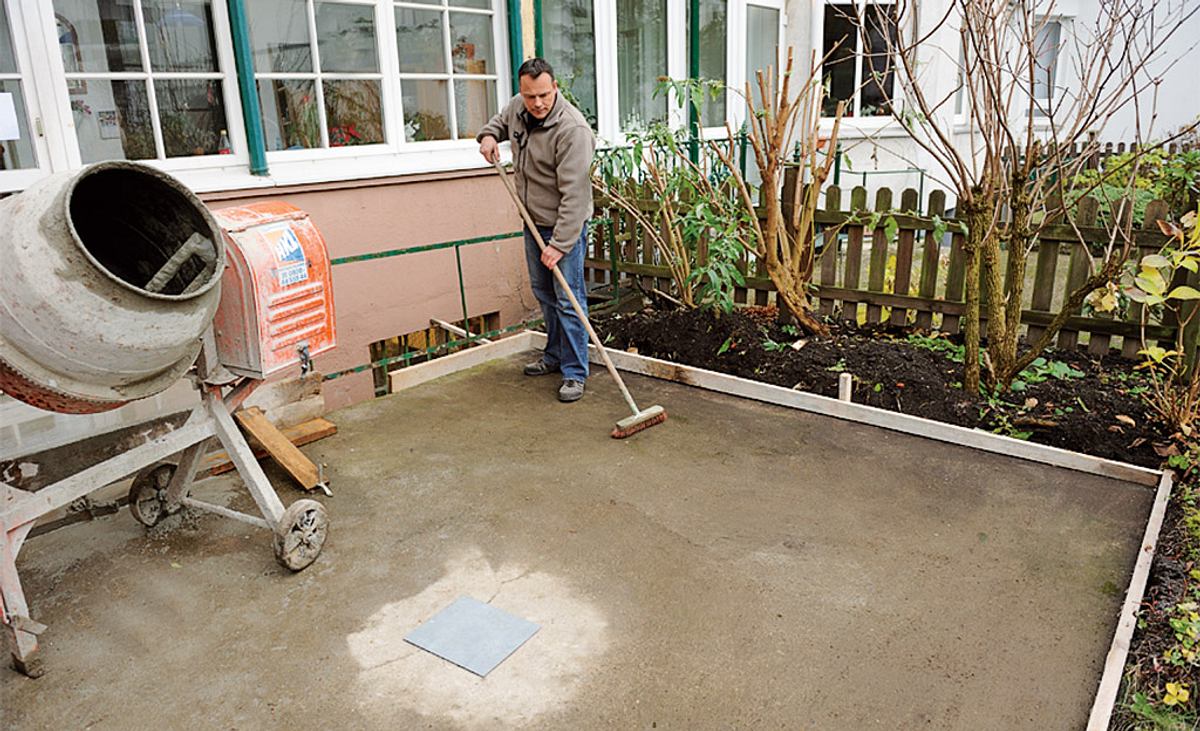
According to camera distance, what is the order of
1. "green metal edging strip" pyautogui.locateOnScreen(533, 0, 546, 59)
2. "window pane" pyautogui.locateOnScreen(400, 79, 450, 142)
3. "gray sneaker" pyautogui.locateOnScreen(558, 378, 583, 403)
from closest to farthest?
1. "gray sneaker" pyautogui.locateOnScreen(558, 378, 583, 403)
2. "window pane" pyautogui.locateOnScreen(400, 79, 450, 142)
3. "green metal edging strip" pyautogui.locateOnScreen(533, 0, 546, 59)

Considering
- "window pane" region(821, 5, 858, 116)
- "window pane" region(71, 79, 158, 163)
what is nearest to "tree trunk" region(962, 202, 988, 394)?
"window pane" region(71, 79, 158, 163)

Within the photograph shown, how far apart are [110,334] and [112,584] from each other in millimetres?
1235

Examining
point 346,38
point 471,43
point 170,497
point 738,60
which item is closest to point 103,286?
point 170,497

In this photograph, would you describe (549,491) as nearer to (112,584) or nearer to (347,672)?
(347,672)

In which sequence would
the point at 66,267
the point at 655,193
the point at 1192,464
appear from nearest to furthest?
the point at 66,267 → the point at 1192,464 → the point at 655,193

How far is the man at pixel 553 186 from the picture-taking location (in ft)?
15.6

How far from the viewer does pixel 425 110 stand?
6.50 meters

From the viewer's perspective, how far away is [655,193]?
6668mm

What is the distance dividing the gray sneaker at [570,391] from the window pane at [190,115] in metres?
2.75

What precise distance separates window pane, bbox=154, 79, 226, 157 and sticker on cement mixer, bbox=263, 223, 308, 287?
8.73ft

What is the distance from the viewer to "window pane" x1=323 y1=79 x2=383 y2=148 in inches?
233

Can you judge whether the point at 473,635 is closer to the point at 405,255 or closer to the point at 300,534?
the point at 300,534

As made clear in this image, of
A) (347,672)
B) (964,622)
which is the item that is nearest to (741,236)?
(964,622)

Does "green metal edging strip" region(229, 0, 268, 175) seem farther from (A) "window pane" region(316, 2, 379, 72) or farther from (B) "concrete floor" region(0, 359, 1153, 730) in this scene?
(B) "concrete floor" region(0, 359, 1153, 730)
